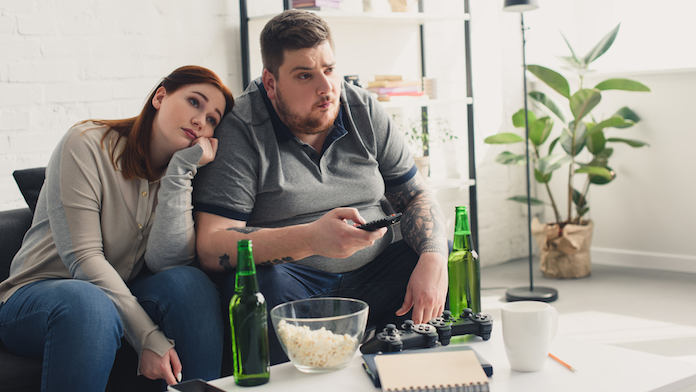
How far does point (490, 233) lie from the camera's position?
3832 mm

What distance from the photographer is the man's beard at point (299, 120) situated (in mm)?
1737

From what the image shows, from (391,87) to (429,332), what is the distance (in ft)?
6.06

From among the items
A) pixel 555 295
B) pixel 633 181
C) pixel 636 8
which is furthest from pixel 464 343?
pixel 636 8

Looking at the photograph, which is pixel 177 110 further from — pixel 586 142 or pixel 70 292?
pixel 586 142

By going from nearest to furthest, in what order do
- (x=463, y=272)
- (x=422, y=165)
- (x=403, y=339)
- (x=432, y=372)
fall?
(x=432, y=372)
(x=403, y=339)
(x=463, y=272)
(x=422, y=165)

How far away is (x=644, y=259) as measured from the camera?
3568 mm

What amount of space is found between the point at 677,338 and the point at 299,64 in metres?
1.81

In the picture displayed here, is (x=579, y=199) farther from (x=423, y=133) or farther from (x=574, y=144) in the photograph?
(x=423, y=133)

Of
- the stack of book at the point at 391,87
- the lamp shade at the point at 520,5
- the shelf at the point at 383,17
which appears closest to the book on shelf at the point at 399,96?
the stack of book at the point at 391,87

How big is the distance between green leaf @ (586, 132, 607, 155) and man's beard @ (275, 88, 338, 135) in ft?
6.80

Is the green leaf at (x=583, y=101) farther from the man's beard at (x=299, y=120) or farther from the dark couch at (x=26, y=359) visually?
the dark couch at (x=26, y=359)

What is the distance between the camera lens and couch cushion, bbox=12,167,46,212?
1663 mm

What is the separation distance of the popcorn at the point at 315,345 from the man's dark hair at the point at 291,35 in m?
0.89

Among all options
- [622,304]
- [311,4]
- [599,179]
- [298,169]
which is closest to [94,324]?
[298,169]
